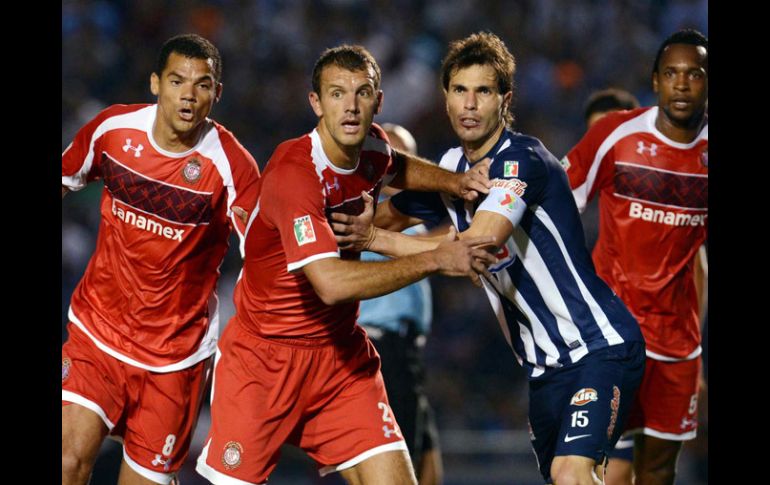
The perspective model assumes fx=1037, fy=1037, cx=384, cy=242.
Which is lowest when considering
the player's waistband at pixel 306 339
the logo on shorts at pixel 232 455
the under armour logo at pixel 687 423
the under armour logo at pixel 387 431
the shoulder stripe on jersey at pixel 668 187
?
the under armour logo at pixel 687 423

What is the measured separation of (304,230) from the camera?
422 centimetres

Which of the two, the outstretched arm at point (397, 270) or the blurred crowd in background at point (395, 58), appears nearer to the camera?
the outstretched arm at point (397, 270)

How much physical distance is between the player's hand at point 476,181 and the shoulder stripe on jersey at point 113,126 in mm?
1606

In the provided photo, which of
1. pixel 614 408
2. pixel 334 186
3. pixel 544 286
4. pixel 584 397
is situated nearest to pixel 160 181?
pixel 334 186

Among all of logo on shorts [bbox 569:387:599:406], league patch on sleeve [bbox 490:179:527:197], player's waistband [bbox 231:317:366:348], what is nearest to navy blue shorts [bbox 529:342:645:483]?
logo on shorts [bbox 569:387:599:406]

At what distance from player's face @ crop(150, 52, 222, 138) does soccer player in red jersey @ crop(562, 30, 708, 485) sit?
2.03 meters

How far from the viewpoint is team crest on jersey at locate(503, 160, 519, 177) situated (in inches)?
170

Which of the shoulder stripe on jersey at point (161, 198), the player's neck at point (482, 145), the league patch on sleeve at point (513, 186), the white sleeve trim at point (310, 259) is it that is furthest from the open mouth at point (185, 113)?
the league patch on sleeve at point (513, 186)

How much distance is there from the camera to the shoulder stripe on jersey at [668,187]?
5.55m

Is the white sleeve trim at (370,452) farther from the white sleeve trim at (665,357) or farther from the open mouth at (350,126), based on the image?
Answer: the white sleeve trim at (665,357)

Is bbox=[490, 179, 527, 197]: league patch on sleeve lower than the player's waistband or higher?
higher

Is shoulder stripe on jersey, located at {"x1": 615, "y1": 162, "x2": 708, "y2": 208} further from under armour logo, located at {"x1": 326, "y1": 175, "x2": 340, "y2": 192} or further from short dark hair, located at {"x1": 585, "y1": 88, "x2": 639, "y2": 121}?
under armour logo, located at {"x1": 326, "y1": 175, "x2": 340, "y2": 192}

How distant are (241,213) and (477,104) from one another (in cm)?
122
